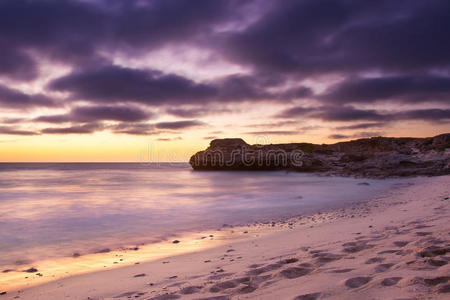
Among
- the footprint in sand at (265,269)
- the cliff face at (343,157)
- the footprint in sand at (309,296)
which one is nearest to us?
the footprint in sand at (309,296)

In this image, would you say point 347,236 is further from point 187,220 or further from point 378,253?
point 187,220

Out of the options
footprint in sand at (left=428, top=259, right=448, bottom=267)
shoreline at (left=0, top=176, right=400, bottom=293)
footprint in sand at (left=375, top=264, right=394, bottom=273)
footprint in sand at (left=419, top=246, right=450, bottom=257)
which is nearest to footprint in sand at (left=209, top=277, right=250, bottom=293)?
footprint in sand at (left=375, top=264, right=394, bottom=273)

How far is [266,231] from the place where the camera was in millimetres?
7574

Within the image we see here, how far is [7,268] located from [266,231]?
527cm

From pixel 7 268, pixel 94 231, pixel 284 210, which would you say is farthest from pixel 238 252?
pixel 284 210

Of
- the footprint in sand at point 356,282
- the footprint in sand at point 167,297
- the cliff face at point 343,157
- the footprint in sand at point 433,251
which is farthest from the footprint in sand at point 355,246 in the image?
the cliff face at point 343,157

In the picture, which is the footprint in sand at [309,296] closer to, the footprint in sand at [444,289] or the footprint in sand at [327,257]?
the footprint in sand at [444,289]

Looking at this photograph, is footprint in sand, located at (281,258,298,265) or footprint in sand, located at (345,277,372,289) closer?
footprint in sand, located at (345,277,372,289)

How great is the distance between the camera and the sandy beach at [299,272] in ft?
9.20

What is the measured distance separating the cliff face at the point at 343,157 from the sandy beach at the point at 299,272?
27719 mm

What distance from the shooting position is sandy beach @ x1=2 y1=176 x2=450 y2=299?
280cm

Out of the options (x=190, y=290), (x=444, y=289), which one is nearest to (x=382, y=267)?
(x=444, y=289)

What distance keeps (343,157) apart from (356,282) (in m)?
44.7

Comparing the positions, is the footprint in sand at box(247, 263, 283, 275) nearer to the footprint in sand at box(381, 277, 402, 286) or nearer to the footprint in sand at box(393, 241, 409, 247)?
the footprint in sand at box(381, 277, 402, 286)
